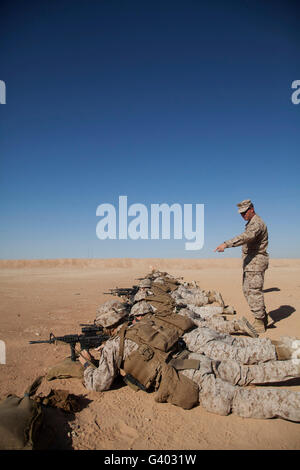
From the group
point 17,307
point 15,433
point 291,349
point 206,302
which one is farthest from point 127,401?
point 17,307

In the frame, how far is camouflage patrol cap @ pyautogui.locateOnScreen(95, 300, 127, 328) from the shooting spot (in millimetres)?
4523

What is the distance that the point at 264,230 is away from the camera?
19.6 feet

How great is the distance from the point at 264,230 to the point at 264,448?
430cm

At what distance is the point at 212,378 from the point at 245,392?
367 millimetres

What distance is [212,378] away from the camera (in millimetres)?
3109

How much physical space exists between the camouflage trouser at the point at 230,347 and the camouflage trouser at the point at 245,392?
17.2 inches

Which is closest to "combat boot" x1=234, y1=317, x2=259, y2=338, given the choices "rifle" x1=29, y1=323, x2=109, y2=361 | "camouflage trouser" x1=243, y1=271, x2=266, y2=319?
"camouflage trouser" x1=243, y1=271, x2=266, y2=319

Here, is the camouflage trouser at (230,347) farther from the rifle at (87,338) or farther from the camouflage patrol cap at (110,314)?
the rifle at (87,338)


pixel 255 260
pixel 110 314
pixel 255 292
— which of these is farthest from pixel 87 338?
pixel 255 260

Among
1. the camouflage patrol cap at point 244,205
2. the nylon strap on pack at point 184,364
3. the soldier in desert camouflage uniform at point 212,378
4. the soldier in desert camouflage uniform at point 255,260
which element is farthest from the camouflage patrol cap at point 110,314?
the camouflage patrol cap at point 244,205

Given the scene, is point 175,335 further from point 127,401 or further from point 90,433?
point 90,433

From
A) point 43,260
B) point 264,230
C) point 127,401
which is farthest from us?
point 43,260

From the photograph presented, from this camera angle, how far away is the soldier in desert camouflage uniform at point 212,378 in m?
2.83

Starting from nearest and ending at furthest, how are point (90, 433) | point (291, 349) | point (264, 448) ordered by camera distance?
point (264, 448), point (90, 433), point (291, 349)
